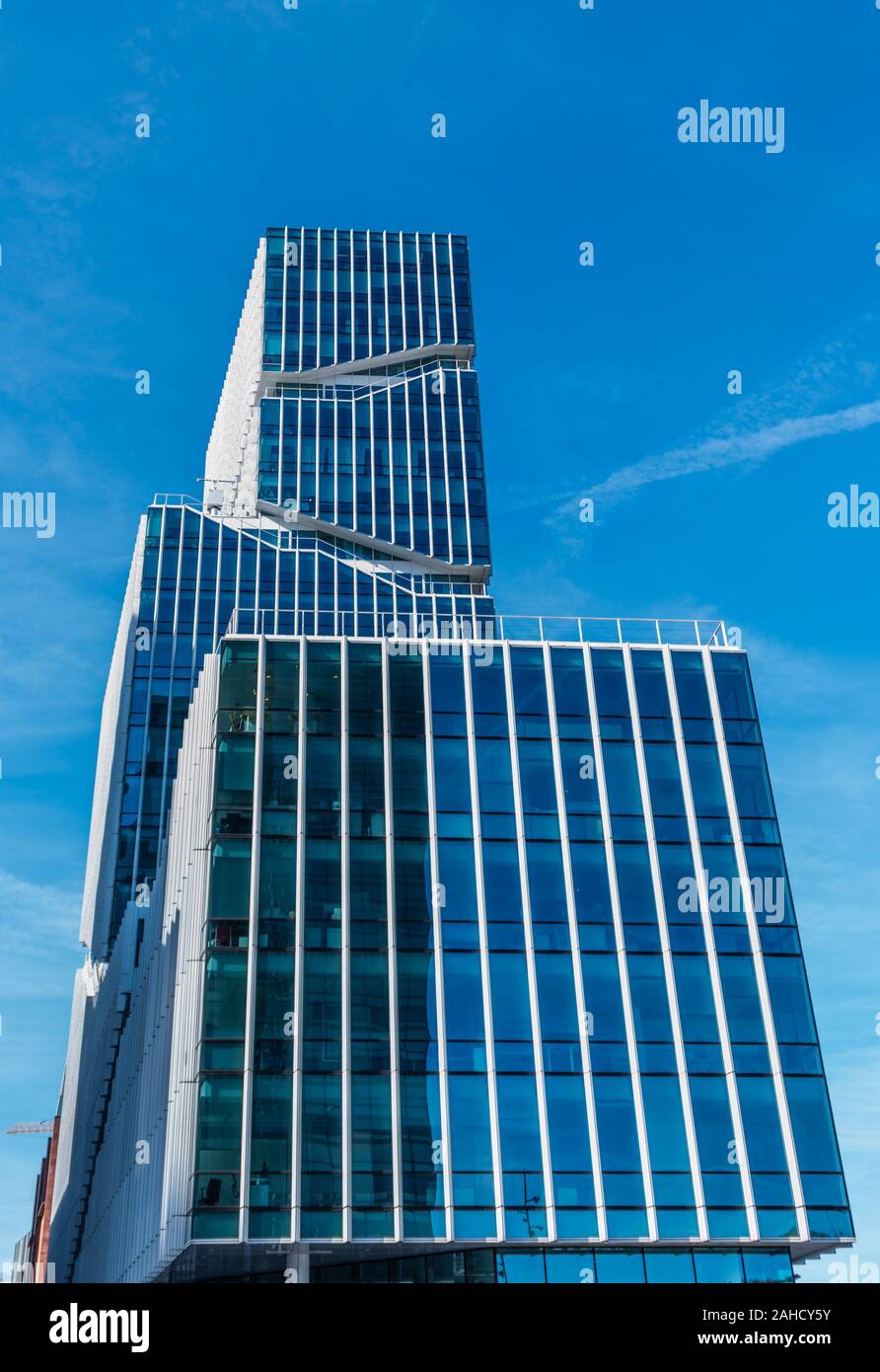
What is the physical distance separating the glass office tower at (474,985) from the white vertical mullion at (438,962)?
0.10m

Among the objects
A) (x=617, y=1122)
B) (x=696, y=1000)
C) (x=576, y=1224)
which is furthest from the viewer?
(x=696, y=1000)

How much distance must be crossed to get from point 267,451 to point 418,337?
20790 millimetres

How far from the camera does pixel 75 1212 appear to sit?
8144 centimetres

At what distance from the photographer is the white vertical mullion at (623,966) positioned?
4341 centimetres

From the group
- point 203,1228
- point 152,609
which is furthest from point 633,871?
point 152,609

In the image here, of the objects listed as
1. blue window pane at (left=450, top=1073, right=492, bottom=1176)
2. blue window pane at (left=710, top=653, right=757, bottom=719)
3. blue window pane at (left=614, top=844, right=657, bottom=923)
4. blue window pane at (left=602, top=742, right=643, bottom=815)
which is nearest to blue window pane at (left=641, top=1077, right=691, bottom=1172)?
blue window pane at (left=450, top=1073, right=492, bottom=1176)

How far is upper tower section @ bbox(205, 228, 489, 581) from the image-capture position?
125750mm

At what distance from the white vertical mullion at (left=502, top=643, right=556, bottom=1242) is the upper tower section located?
7349 centimetres

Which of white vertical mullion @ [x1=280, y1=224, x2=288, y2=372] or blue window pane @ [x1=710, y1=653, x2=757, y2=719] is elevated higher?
white vertical mullion @ [x1=280, y1=224, x2=288, y2=372]

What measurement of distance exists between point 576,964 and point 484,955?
319 cm

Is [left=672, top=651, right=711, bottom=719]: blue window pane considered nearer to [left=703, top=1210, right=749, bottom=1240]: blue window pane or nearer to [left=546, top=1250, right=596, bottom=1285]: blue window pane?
[left=703, top=1210, right=749, bottom=1240]: blue window pane

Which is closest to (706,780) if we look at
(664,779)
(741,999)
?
(664,779)

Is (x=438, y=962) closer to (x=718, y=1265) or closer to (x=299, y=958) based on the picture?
(x=299, y=958)

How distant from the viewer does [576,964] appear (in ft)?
154
